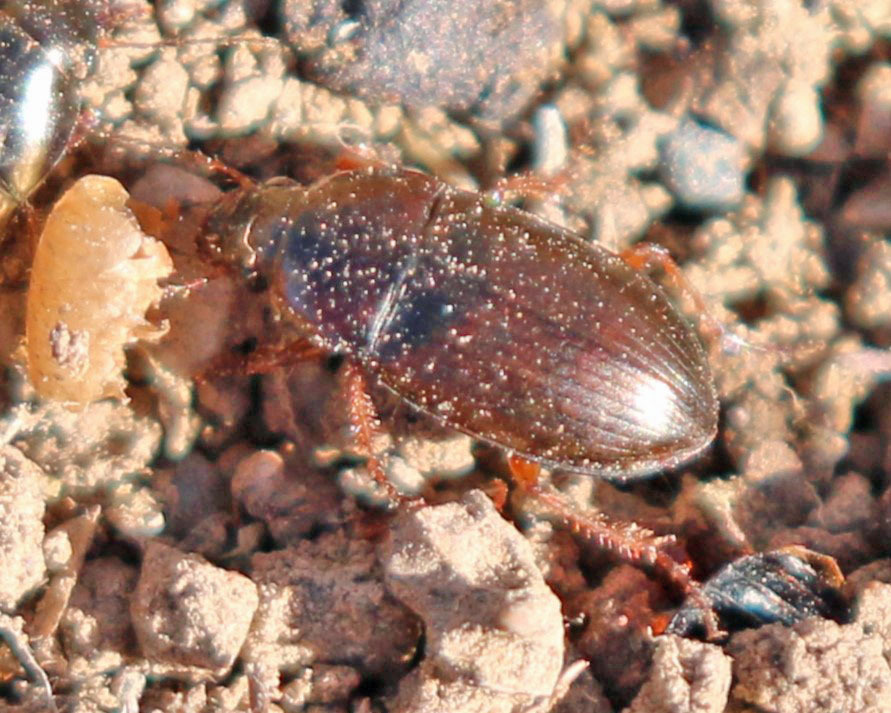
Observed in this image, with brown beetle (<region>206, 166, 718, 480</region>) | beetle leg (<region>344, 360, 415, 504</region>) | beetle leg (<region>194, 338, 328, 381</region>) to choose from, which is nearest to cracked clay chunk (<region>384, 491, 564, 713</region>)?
beetle leg (<region>344, 360, 415, 504</region>)

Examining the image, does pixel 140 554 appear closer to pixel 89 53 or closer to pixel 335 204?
pixel 335 204

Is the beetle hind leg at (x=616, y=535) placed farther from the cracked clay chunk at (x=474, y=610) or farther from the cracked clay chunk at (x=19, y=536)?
the cracked clay chunk at (x=19, y=536)

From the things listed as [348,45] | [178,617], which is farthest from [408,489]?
[348,45]

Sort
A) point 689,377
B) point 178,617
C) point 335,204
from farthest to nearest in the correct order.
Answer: point 335,204 < point 689,377 < point 178,617

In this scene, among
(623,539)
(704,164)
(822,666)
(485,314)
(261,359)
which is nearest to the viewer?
(822,666)

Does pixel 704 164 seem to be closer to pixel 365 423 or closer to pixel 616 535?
pixel 616 535

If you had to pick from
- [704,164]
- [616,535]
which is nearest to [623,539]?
[616,535]

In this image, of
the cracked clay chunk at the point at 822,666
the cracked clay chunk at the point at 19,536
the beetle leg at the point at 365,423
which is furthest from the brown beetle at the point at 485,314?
the cracked clay chunk at the point at 19,536
